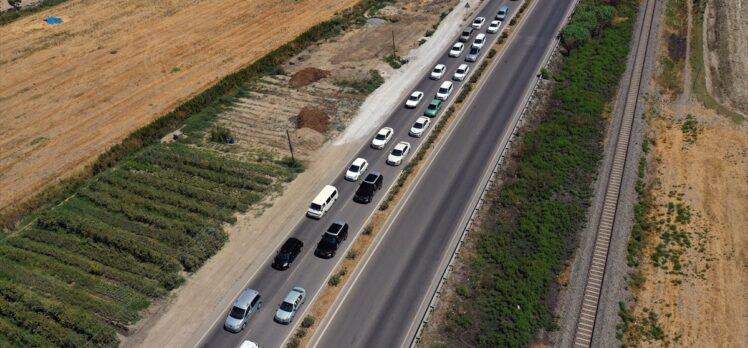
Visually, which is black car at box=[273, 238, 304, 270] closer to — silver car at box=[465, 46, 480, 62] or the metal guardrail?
the metal guardrail

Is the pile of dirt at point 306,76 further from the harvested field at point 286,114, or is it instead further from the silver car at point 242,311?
the silver car at point 242,311

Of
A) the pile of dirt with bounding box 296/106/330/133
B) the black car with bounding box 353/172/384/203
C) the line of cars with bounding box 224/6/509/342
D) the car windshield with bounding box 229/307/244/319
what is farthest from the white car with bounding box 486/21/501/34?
the car windshield with bounding box 229/307/244/319

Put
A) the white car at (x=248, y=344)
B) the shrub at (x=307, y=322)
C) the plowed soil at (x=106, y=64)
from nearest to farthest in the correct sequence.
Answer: the white car at (x=248, y=344)
the shrub at (x=307, y=322)
the plowed soil at (x=106, y=64)

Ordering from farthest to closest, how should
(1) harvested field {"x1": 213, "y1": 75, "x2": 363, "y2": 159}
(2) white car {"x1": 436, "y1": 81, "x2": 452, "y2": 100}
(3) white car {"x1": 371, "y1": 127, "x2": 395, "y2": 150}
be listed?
(2) white car {"x1": 436, "y1": 81, "x2": 452, "y2": 100} < (1) harvested field {"x1": 213, "y1": 75, "x2": 363, "y2": 159} < (3) white car {"x1": 371, "y1": 127, "x2": 395, "y2": 150}

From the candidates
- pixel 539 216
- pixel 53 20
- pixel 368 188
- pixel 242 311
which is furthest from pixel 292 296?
pixel 53 20

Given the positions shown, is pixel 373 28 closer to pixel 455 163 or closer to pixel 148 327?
pixel 455 163

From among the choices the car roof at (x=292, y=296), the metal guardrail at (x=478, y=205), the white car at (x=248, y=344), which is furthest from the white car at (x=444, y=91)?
the white car at (x=248, y=344)
